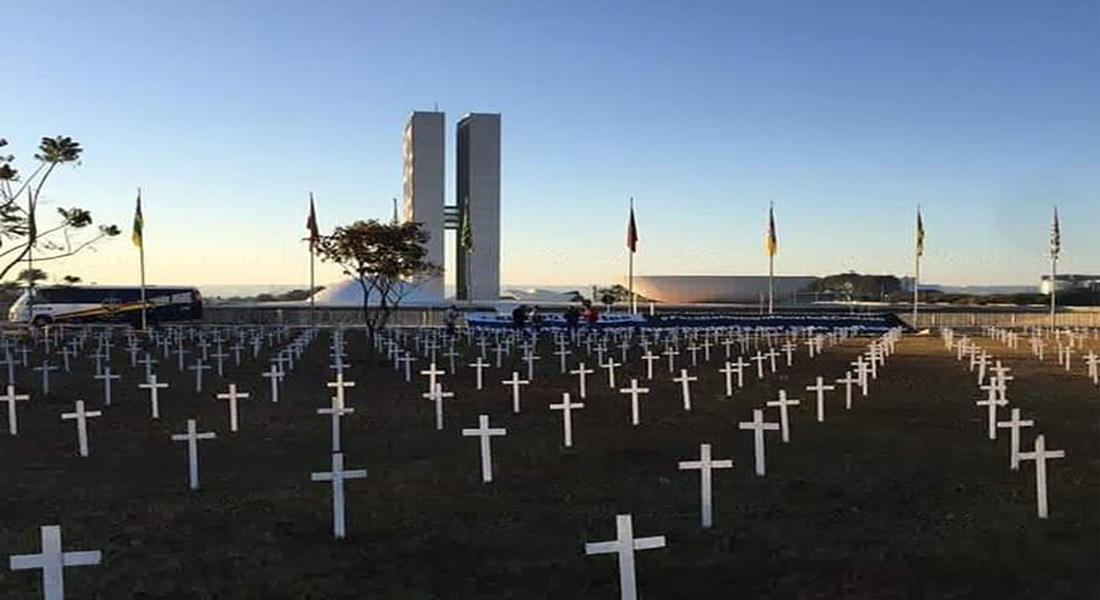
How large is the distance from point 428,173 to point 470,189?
14.4ft

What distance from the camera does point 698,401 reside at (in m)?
20.2

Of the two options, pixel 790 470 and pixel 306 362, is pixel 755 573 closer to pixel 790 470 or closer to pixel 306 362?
pixel 790 470

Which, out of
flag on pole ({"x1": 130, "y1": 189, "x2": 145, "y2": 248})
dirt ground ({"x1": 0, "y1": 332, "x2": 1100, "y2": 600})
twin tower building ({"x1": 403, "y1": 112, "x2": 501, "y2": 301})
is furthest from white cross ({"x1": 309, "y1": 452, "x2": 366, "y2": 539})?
twin tower building ({"x1": 403, "y1": 112, "x2": 501, "y2": 301})

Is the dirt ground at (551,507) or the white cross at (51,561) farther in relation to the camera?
the dirt ground at (551,507)

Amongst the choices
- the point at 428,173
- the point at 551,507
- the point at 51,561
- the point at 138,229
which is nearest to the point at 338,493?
the point at 551,507

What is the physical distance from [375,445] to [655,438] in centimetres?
394

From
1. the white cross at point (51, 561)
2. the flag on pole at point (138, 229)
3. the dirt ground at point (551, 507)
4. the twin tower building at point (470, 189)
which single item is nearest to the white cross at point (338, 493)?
the dirt ground at point (551, 507)

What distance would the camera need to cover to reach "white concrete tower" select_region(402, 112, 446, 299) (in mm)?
103500

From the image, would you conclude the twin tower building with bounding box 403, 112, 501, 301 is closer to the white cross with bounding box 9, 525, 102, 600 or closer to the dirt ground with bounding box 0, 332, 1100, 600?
the dirt ground with bounding box 0, 332, 1100, 600

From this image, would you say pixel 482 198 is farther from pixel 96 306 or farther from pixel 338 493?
pixel 338 493

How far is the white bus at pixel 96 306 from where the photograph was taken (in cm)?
6012

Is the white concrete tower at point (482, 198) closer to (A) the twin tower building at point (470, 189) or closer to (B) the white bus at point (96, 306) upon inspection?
(A) the twin tower building at point (470, 189)

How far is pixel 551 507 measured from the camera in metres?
10.4

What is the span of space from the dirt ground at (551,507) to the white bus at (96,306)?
1763 inches
